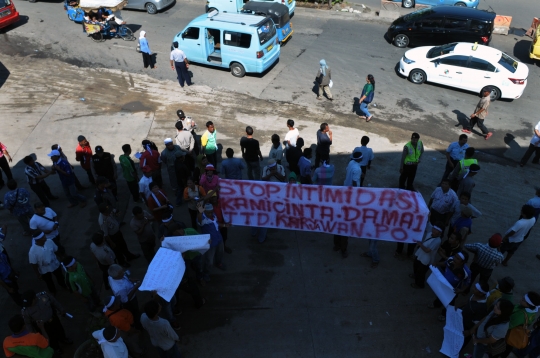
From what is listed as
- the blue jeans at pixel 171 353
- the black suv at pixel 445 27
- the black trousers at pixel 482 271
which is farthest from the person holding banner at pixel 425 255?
the black suv at pixel 445 27

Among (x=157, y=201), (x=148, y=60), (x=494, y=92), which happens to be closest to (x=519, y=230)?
(x=157, y=201)

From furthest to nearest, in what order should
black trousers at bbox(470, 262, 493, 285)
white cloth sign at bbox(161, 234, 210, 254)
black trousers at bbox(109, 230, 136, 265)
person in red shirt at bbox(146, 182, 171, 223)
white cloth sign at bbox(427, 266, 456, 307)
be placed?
person in red shirt at bbox(146, 182, 171, 223)
black trousers at bbox(109, 230, 136, 265)
black trousers at bbox(470, 262, 493, 285)
white cloth sign at bbox(161, 234, 210, 254)
white cloth sign at bbox(427, 266, 456, 307)

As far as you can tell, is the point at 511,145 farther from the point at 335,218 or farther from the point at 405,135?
the point at 335,218

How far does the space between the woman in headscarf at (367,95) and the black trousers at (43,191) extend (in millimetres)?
8653

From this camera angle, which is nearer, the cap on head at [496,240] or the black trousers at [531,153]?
the cap on head at [496,240]

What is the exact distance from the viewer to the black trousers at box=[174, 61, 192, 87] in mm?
13922

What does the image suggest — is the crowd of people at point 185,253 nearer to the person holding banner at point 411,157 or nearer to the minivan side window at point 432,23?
the person holding banner at point 411,157

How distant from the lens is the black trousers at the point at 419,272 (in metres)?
7.14

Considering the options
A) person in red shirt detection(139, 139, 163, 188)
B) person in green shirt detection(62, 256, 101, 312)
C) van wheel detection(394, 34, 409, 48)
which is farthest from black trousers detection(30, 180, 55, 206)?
Result: van wheel detection(394, 34, 409, 48)

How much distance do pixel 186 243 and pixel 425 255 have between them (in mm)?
3901

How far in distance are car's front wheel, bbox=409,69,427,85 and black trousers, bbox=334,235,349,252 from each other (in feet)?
30.2

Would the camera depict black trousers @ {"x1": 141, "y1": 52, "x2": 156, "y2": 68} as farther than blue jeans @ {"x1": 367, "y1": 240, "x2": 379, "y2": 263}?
Yes

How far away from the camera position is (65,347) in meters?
6.54

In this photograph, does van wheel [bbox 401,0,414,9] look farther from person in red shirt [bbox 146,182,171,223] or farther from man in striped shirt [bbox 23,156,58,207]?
man in striped shirt [bbox 23,156,58,207]
